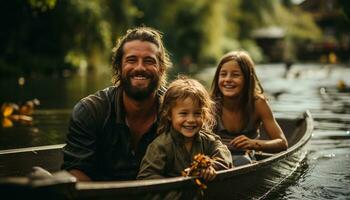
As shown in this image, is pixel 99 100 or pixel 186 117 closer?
pixel 186 117

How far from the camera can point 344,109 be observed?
13492 mm

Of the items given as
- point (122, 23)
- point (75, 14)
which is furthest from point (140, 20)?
point (75, 14)

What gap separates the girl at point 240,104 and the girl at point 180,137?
1426 mm

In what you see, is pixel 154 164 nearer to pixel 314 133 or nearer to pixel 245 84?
pixel 245 84

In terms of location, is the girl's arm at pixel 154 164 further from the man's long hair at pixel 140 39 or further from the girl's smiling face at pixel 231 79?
the girl's smiling face at pixel 231 79

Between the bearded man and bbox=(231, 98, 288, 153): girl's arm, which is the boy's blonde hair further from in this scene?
bbox=(231, 98, 288, 153): girl's arm

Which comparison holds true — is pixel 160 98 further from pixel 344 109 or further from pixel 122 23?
pixel 122 23

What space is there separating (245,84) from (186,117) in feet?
5.84

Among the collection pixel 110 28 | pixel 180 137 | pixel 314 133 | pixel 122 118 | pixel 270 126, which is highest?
pixel 110 28

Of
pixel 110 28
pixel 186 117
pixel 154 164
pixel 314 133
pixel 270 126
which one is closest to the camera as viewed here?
pixel 154 164

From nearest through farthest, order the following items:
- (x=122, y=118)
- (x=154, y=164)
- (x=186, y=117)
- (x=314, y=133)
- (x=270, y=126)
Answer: (x=154, y=164) → (x=186, y=117) → (x=122, y=118) → (x=270, y=126) → (x=314, y=133)

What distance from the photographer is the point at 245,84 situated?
5.79 meters

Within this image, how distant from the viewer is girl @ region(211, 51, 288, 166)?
5.71 metres

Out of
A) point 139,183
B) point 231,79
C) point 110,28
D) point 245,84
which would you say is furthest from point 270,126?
point 110,28
